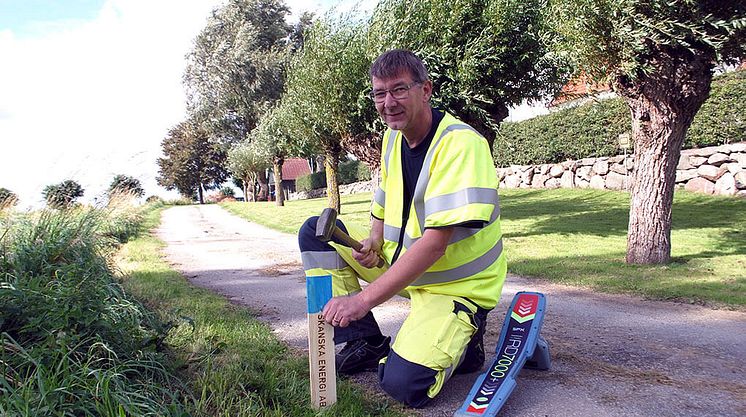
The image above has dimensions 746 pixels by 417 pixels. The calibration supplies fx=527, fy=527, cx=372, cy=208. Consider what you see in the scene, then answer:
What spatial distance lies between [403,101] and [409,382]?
143 cm

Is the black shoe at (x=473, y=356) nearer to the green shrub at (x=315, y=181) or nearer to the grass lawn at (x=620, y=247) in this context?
the grass lawn at (x=620, y=247)

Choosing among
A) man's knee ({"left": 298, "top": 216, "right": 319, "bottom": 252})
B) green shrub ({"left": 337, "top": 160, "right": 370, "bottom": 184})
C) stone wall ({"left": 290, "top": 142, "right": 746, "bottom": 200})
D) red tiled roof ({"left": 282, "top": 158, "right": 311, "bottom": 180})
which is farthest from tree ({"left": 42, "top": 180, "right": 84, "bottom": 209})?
red tiled roof ({"left": 282, "top": 158, "right": 311, "bottom": 180})

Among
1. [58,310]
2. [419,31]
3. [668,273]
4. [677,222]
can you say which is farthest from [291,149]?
[58,310]

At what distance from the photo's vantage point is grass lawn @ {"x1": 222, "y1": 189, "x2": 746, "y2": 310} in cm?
565

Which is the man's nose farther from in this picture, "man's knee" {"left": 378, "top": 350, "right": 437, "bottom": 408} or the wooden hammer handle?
"man's knee" {"left": 378, "top": 350, "right": 437, "bottom": 408}

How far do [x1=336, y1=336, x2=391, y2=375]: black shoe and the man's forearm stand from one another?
82 cm

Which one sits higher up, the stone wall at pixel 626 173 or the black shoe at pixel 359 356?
the stone wall at pixel 626 173

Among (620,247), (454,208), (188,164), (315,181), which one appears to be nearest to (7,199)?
(454,208)

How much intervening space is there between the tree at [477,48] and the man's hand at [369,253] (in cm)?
608

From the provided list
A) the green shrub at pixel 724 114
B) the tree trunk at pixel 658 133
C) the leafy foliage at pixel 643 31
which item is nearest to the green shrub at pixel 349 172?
the green shrub at pixel 724 114

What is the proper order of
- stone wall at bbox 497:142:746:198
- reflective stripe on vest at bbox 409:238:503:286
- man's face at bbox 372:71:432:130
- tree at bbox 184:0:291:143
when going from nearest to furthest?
man's face at bbox 372:71:432:130, reflective stripe on vest at bbox 409:238:503:286, stone wall at bbox 497:142:746:198, tree at bbox 184:0:291:143

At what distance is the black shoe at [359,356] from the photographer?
3.18m

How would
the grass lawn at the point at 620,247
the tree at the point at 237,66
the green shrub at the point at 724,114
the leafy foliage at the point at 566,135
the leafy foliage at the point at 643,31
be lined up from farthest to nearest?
the tree at the point at 237,66
the leafy foliage at the point at 566,135
the green shrub at the point at 724,114
the leafy foliage at the point at 643,31
the grass lawn at the point at 620,247

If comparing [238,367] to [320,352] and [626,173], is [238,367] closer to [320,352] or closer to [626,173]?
[320,352]
